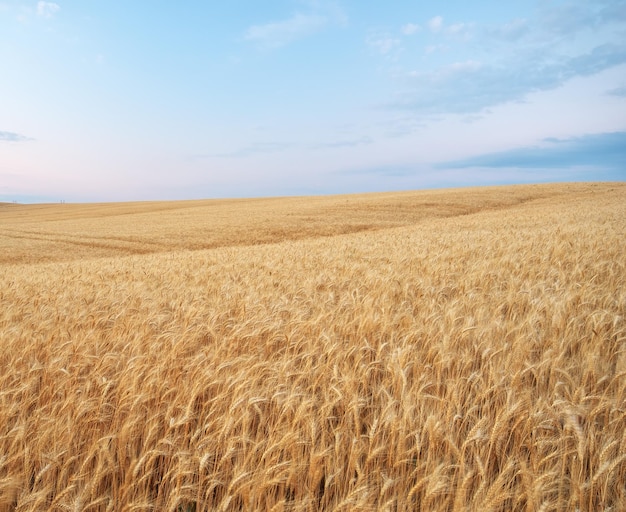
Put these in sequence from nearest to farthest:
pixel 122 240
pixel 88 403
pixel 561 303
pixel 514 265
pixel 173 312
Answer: pixel 88 403
pixel 561 303
pixel 173 312
pixel 514 265
pixel 122 240

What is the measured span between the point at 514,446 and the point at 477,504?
0.54 m

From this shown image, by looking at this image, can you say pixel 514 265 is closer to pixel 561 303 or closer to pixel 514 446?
pixel 561 303

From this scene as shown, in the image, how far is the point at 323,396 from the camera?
258 centimetres

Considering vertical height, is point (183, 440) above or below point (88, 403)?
below

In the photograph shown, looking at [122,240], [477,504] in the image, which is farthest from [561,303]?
[122,240]

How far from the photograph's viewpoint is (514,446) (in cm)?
200

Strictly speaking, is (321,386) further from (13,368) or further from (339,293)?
(339,293)

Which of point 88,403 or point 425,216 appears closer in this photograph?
point 88,403

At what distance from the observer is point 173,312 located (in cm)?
473

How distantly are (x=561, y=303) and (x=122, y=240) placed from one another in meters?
28.1

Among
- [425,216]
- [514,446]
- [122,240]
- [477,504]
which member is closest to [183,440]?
[477,504]

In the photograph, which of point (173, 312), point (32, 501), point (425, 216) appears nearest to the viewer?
point (32, 501)

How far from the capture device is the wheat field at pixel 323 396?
1779 millimetres

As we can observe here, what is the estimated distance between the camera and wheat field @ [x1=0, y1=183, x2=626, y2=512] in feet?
5.84
